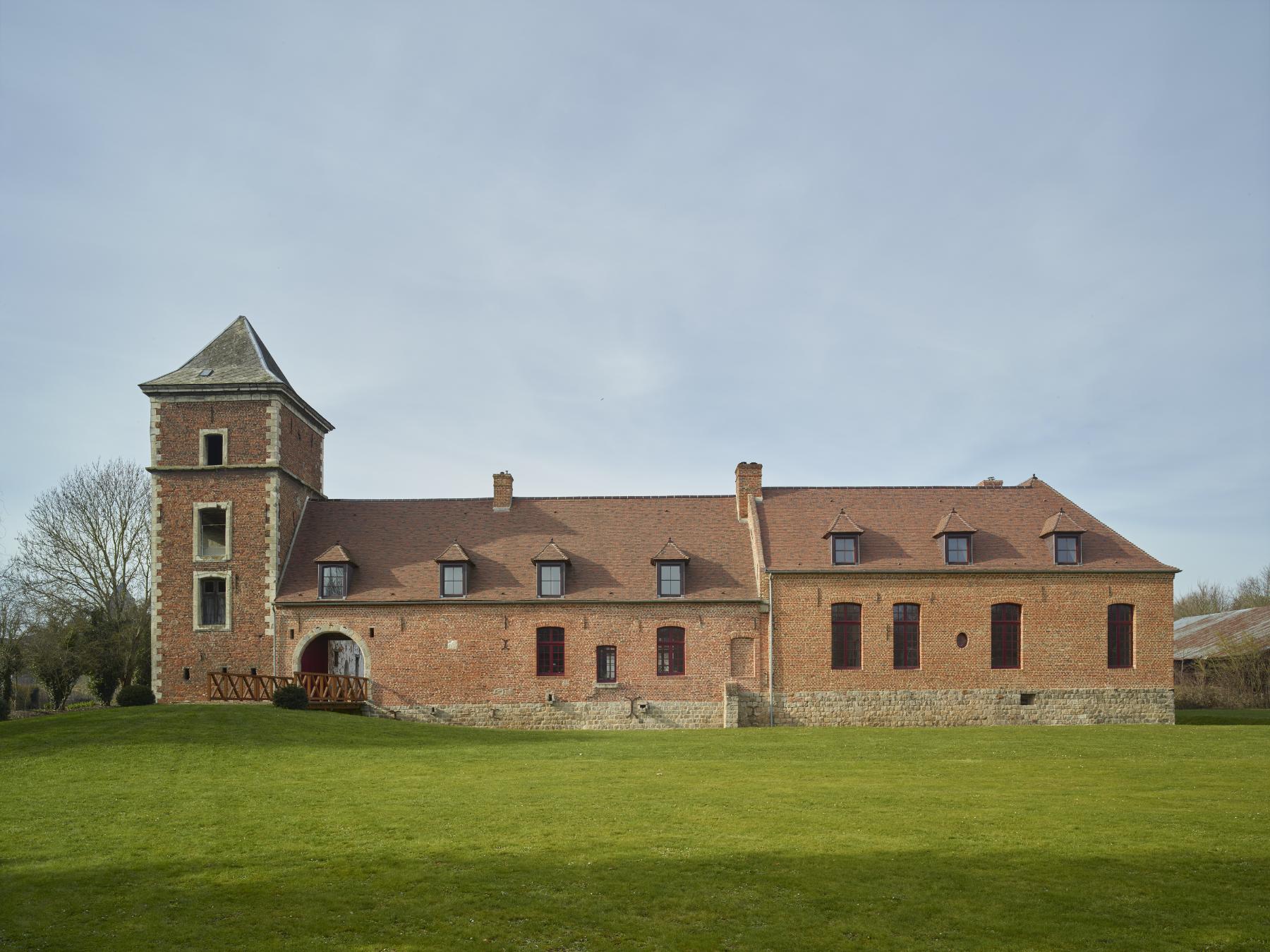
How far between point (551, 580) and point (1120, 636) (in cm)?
1722

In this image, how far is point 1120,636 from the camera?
Result: 98.9 ft

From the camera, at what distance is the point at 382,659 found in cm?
2964

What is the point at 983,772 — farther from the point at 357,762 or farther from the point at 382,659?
the point at 382,659

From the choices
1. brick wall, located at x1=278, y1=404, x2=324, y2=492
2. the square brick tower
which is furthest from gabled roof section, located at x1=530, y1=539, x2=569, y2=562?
brick wall, located at x1=278, y1=404, x2=324, y2=492

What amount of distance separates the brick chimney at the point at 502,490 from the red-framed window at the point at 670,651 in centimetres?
708

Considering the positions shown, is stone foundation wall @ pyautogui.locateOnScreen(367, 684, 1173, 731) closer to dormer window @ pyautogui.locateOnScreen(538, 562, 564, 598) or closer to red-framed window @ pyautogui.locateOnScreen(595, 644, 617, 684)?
red-framed window @ pyautogui.locateOnScreen(595, 644, 617, 684)

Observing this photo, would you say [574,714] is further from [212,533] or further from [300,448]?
[212,533]

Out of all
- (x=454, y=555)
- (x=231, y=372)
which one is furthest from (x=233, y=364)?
(x=454, y=555)

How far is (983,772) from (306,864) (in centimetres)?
1189

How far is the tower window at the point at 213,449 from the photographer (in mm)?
30688

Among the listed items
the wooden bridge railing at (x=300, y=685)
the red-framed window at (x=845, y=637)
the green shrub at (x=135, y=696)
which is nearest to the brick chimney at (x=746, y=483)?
the red-framed window at (x=845, y=637)

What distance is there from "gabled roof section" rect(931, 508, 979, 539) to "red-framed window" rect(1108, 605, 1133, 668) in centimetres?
468

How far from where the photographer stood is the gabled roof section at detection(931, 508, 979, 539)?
1193 inches

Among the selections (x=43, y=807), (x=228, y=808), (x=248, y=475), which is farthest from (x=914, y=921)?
(x=248, y=475)
